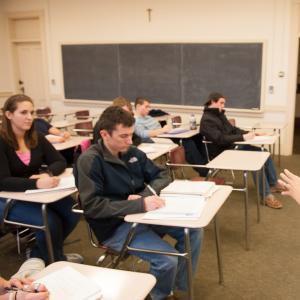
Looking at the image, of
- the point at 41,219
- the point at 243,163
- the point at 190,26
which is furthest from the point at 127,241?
the point at 190,26

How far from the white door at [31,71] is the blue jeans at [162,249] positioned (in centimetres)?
663

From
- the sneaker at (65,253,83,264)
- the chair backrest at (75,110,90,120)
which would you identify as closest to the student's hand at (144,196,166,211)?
the sneaker at (65,253,83,264)

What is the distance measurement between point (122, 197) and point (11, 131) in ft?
3.38

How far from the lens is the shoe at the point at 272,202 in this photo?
4.09 meters

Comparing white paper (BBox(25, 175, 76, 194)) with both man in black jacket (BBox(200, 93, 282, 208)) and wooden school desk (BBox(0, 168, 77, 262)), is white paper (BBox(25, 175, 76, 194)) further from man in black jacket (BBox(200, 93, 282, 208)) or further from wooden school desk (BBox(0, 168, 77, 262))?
man in black jacket (BBox(200, 93, 282, 208))

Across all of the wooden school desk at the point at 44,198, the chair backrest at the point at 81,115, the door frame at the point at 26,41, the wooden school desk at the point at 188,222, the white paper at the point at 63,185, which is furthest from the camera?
the door frame at the point at 26,41

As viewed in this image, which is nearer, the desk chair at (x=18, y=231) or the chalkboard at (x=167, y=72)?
the desk chair at (x=18, y=231)

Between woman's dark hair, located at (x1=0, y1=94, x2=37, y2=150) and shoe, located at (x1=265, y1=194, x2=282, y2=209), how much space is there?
2.43 m

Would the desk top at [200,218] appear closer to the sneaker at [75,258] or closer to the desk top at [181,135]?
the sneaker at [75,258]

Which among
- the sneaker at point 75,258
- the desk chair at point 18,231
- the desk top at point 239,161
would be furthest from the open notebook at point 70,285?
the desk top at point 239,161

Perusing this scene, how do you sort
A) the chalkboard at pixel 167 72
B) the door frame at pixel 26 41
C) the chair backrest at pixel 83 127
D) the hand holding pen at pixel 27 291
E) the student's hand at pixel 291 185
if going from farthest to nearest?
the door frame at pixel 26 41, the chalkboard at pixel 167 72, the chair backrest at pixel 83 127, the student's hand at pixel 291 185, the hand holding pen at pixel 27 291

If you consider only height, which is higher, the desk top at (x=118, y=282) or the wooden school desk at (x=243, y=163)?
the wooden school desk at (x=243, y=163)

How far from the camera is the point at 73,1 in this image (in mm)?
7469

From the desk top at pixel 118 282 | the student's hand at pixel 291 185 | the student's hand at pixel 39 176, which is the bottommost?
the desk top at pixel 118 282
